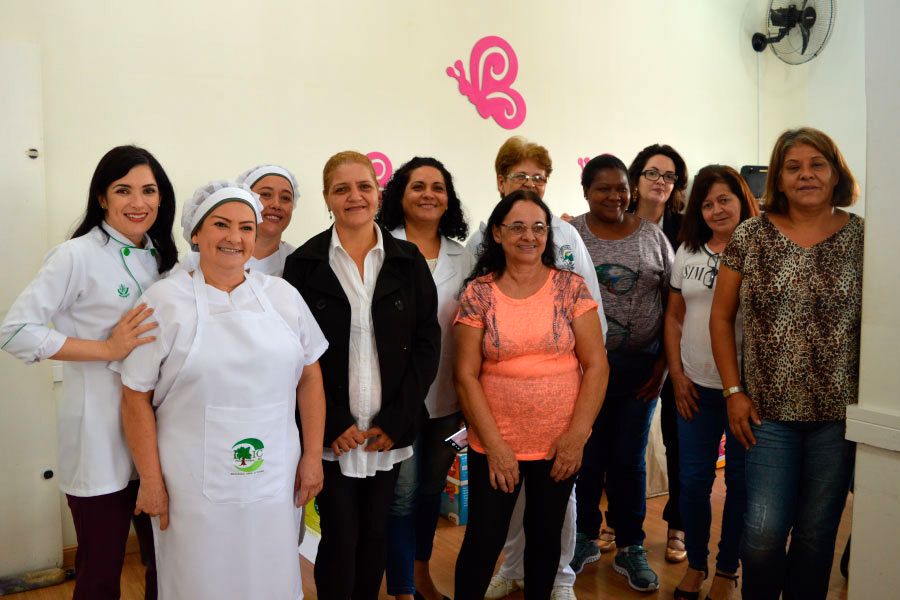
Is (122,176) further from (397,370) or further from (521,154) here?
(521,154)

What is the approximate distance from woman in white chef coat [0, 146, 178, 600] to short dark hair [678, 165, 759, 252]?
5.80 ft

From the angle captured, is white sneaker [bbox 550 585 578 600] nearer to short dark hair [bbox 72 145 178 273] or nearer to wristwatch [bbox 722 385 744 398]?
wristwatch [bbox 722 385 744 398]

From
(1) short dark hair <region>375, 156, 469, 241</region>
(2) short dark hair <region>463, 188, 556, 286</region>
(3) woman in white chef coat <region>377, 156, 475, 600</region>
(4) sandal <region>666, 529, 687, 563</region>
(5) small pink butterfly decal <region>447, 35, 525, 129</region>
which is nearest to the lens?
(2) short dark hair <region>463, 188, 556, 286</region>

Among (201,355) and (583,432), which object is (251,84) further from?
(583,432)

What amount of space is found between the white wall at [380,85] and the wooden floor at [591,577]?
1.40 m

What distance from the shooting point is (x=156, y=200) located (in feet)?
6.12

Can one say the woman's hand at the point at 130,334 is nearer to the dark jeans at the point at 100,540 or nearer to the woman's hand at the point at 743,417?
the dark jeans at the point at 100,540

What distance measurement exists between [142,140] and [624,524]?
100 inches

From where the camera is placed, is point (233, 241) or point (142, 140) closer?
point (233, 241)

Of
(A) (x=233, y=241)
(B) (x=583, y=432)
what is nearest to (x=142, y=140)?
(A) (x=233, y=241)

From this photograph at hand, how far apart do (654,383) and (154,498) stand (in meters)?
1.79

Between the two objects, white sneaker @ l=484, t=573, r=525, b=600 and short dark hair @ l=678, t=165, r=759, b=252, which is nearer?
short dark hair @ l=678, t=165, r=759, b=252

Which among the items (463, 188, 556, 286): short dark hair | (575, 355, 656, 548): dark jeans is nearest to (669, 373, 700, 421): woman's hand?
(575, 355, 656, 548): dark jeans

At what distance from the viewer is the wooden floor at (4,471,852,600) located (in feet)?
8.43
